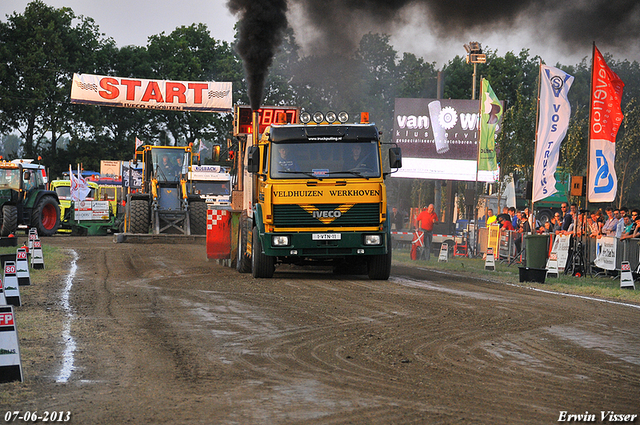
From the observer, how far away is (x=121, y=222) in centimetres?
3778

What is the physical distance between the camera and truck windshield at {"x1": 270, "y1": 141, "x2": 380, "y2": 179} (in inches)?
590

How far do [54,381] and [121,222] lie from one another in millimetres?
31932

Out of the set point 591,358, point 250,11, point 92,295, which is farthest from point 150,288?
point 250,11

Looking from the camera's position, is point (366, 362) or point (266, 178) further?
point (266, 178)

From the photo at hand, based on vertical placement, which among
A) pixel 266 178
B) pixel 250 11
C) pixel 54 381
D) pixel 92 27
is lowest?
pixel 54 381

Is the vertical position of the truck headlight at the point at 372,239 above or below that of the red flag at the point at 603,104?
below

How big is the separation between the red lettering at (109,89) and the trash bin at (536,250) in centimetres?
2664

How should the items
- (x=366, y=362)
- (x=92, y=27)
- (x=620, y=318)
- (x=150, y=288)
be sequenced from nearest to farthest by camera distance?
(x=366, y=362)
(x=620, y=318)
(x=150, y=288)
(x=92, y=27)

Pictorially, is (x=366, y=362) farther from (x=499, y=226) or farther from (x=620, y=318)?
(x=499, y=226)

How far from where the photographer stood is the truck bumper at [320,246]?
1484cm

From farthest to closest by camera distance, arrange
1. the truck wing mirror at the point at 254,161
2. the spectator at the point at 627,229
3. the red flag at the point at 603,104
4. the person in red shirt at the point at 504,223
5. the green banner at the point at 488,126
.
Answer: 1. the green banner at the point at 488,126
2. the person in red shirt at the point at 504,223
3. the red flag at the point at 603,104
4. the spectator at the point at 627,229
5. the truck wing mirror at the point at 254,161

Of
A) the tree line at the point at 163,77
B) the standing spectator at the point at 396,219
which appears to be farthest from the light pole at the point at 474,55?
the standing spectator at the point at 396,219

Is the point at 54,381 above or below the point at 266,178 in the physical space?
below

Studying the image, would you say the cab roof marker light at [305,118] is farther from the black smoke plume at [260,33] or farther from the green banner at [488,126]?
the green banner at [488,126]
